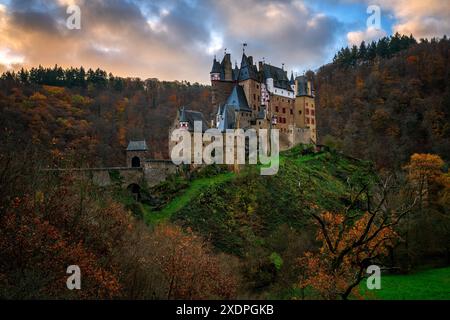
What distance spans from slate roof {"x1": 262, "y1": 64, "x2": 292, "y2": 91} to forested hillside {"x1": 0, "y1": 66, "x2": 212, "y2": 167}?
19.7 meters

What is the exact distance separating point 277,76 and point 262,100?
209 inches

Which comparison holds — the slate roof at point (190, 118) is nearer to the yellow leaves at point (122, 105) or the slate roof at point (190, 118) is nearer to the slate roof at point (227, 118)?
the slate roof at point (227, 118)

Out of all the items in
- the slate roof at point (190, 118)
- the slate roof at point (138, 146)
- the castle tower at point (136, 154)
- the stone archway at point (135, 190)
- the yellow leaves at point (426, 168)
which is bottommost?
the stone archway at point (135, 190)

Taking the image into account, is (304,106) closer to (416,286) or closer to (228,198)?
(228,198)

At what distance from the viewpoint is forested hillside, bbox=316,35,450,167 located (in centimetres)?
6694

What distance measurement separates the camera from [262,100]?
173 ft

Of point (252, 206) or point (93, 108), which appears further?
point (93, 108)

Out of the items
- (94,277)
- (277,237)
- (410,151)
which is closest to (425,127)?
(410,151)

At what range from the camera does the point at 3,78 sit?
249 ft

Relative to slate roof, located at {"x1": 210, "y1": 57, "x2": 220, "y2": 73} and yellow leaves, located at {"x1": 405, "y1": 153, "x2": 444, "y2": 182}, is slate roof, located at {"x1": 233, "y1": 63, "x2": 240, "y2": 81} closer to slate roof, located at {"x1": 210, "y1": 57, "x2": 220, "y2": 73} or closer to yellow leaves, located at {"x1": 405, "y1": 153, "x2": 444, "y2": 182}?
slate roof, located at {"x1": 210, "y1": 57, "x2": 220, "y2": 73}

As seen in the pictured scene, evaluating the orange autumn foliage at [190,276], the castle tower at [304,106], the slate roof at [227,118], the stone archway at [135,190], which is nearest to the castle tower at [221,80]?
the slate roof at [227,118]

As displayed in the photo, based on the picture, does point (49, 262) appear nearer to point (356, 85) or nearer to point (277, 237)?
point (277, 237)

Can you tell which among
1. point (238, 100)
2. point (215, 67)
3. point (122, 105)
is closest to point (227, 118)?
point (238, 100)

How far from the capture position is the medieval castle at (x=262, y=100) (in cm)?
4899
